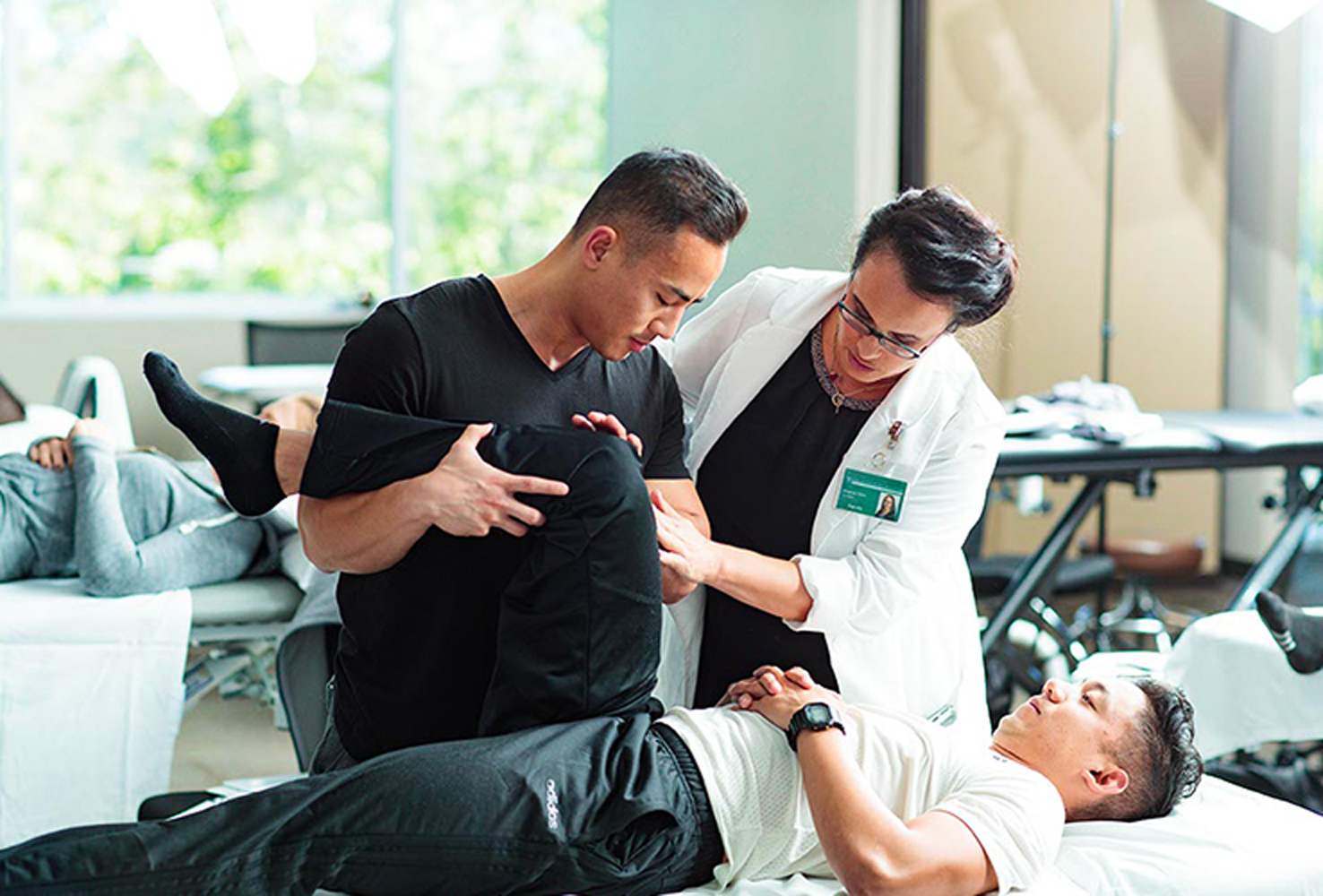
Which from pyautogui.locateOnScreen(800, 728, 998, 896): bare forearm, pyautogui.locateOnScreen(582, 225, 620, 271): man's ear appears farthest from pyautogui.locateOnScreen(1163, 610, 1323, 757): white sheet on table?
pyautogui.locateOnScreen(582, 225, 620, 271): man's ear

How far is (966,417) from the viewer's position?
6.47 ft

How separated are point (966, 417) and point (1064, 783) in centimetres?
50

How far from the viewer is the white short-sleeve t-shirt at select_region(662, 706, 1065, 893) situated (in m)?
1.68

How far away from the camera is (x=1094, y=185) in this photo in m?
5.42

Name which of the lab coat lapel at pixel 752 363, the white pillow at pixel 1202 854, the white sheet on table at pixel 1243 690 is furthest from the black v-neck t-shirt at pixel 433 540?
the white sheet on table at pixel 1243 690

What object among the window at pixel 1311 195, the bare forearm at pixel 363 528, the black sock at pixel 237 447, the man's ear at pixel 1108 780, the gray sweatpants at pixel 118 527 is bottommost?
the man's ear at pixel 1108 780

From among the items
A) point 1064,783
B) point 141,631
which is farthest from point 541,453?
point 141,631

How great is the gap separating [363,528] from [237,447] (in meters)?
0.21

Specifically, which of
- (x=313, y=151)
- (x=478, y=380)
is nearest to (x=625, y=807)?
(x=478, y=380)

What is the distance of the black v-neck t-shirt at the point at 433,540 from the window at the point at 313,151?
415cm

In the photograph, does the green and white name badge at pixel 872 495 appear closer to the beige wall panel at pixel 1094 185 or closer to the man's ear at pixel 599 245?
the man's ear at pixel 599 245

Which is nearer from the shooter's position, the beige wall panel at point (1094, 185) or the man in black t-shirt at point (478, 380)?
the man in black t-shirt at point (478, 380)

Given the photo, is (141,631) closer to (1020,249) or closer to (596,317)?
(596,317)

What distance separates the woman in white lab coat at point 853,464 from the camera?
1845mm
